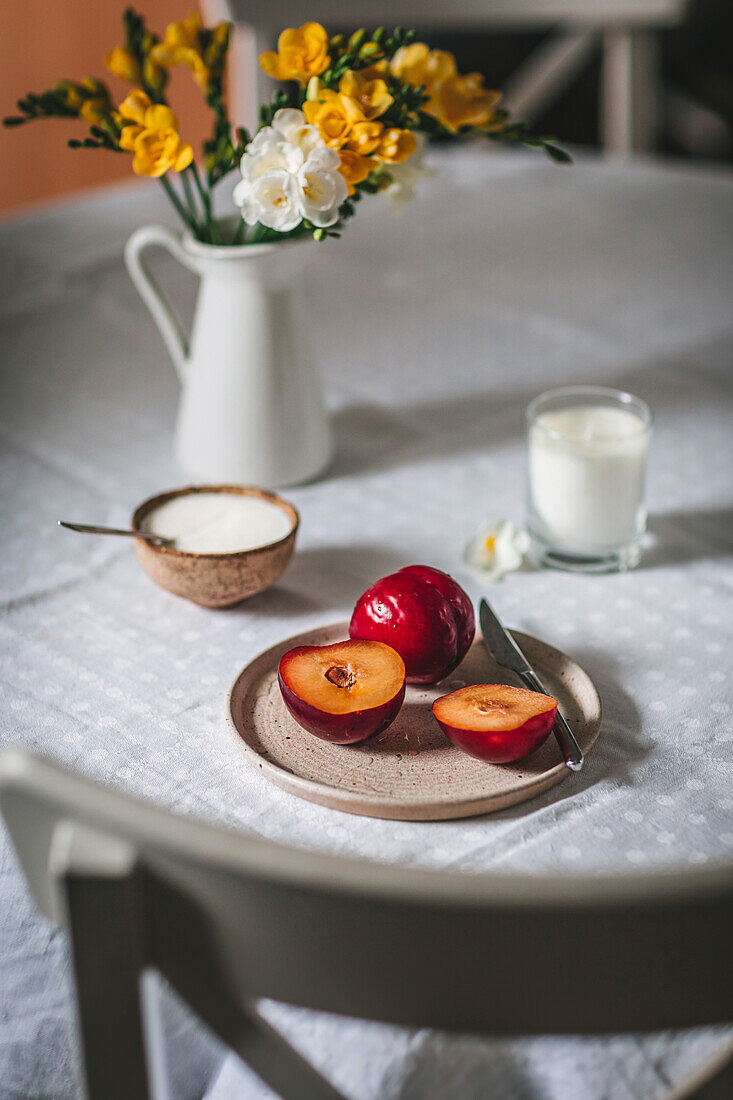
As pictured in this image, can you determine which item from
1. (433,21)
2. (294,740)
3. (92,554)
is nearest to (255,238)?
(92,554)

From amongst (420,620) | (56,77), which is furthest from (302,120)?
(56,77)

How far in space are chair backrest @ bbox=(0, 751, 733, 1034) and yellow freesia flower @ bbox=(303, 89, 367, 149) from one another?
1.69 feet

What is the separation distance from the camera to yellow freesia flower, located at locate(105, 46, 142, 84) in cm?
82

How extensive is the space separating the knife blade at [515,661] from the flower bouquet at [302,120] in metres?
0.29

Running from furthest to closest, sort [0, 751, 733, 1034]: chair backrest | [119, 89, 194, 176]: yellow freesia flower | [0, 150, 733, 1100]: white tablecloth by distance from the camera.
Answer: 1. [119, 89, 194, 176]: yellow freesia flower
2. [0, 150, 733, 1100]: white tablecloth
3. [0, 751, 733, 1034]: chair backrest

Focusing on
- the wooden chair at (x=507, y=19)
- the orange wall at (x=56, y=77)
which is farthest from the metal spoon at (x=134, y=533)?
the orange wall at (x=56, y=77)

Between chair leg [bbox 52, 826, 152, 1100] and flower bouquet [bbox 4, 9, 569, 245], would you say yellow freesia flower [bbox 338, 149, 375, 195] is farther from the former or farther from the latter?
chair leg [bbox 52, 826, 152, 1100]

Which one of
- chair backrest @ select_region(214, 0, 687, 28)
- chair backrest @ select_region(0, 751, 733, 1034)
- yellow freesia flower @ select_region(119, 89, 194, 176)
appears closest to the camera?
chair backrest @ select_region(0, 751, 733, 1034)

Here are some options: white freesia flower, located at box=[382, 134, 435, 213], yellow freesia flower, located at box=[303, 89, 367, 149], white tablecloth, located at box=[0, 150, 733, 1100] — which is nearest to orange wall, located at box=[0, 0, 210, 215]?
white tablecloth, located at box=[0, 150, 733, 1100]

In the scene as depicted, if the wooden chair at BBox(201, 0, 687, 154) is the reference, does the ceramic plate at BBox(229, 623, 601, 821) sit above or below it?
below

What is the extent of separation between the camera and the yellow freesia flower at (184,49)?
82cm

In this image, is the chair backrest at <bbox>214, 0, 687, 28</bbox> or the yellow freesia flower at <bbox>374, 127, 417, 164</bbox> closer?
the yellow freesia flower at <bbox>374, 127, 417, 164</bbox>

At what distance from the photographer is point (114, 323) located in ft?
4.03

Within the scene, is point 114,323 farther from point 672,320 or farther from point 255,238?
point 672,320
